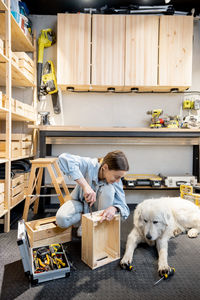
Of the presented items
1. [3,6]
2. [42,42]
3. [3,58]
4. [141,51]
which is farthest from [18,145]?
[141,51]

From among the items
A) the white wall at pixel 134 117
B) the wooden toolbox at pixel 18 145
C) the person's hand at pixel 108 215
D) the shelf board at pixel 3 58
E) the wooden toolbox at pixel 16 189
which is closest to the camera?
the person's hand at pixel 108 215

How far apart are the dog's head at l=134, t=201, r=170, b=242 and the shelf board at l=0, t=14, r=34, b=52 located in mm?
2137

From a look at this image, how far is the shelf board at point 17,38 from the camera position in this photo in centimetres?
221

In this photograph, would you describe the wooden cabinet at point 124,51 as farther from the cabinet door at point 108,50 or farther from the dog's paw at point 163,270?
the dog's paw at point 163,270

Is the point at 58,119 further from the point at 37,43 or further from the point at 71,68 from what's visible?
the point at 37,43

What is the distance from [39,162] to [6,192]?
0.39 meters

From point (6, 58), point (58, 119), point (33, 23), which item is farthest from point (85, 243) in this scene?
point (33, 23)

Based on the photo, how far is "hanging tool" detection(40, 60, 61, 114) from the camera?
2.87 m

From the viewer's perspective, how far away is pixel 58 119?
303 cm

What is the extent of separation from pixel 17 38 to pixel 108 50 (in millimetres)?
1097

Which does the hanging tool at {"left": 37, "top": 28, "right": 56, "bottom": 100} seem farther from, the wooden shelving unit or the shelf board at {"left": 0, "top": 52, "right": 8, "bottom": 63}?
the shelf board at {"left": 0, "top": 52, "right": 8, "bottom": 63}

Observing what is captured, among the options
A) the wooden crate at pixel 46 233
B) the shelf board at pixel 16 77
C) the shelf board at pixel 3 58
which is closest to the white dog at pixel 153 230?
the wooden crate at pixel 46 233

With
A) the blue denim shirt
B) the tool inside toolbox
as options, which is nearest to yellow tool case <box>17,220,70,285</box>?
the tool inside toolbox

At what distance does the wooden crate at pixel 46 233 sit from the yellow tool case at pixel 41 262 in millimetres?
129
